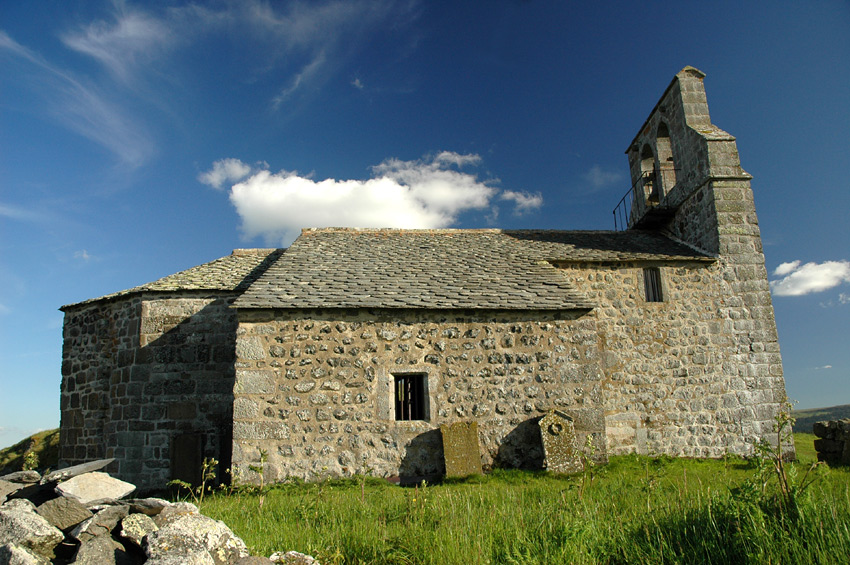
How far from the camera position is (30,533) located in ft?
14.1

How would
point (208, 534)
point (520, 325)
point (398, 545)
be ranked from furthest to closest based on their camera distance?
point (520, 325), point (398, 545), point (208, 534)

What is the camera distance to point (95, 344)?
12.8 m

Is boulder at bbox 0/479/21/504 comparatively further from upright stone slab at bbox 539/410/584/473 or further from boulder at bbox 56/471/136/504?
upright stone slab at bbox 539/410/584/473

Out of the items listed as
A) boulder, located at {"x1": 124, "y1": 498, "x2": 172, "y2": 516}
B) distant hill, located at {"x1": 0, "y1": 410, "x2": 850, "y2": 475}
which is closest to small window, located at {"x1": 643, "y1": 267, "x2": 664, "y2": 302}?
distant hill, located at {"x1": 0, "y1": 410, "x2": 850, "y2": 475}

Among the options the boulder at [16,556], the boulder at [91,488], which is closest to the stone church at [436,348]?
the boulder at [91,488]

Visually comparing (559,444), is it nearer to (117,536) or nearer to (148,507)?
(148,507)

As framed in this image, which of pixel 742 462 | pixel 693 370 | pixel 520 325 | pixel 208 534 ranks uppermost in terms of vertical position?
pixel 520 325

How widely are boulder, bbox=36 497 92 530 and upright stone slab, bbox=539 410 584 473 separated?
7.64 metres

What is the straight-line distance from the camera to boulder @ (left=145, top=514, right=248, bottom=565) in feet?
13.5

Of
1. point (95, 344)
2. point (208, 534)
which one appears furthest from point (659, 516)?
point (95, 344)

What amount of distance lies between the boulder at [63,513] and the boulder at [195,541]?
42.0 inches

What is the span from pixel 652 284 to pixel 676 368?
225cm

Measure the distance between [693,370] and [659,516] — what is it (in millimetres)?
8733

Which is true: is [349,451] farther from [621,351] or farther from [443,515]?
[621,351]
